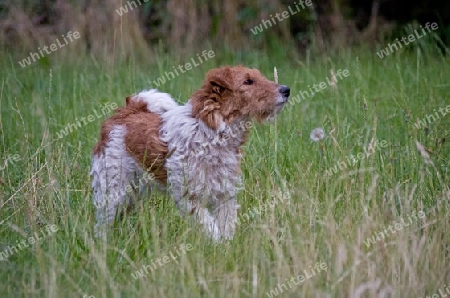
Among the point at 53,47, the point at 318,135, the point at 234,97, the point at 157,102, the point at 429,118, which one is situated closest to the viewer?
the point at 234,97

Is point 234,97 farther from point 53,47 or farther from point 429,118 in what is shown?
point 53,47

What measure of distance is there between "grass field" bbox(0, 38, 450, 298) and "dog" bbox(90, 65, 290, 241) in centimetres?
18

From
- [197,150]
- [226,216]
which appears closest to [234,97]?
[197,150]

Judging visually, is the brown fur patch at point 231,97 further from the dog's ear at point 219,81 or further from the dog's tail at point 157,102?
the dog's tail at point 157,102

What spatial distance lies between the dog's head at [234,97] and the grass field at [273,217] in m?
0.52

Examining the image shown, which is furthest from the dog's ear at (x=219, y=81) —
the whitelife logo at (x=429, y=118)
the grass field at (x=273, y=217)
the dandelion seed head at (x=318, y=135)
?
the whitelife logo at (x=429, y=118)

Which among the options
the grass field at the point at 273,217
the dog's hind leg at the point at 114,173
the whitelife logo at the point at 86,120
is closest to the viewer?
the grass field at the point at 273,217

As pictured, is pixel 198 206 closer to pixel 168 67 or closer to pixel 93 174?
pixel 93 174

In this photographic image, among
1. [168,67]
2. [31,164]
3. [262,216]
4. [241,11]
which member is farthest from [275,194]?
[241,11]

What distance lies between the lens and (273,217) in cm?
565

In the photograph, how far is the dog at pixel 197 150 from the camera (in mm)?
6094

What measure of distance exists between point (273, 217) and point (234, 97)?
1098mm

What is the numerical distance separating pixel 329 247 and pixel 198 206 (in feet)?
3.86

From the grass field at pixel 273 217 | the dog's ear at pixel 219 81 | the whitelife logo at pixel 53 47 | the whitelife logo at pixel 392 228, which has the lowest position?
the whitelife logo at pixel 392 228
